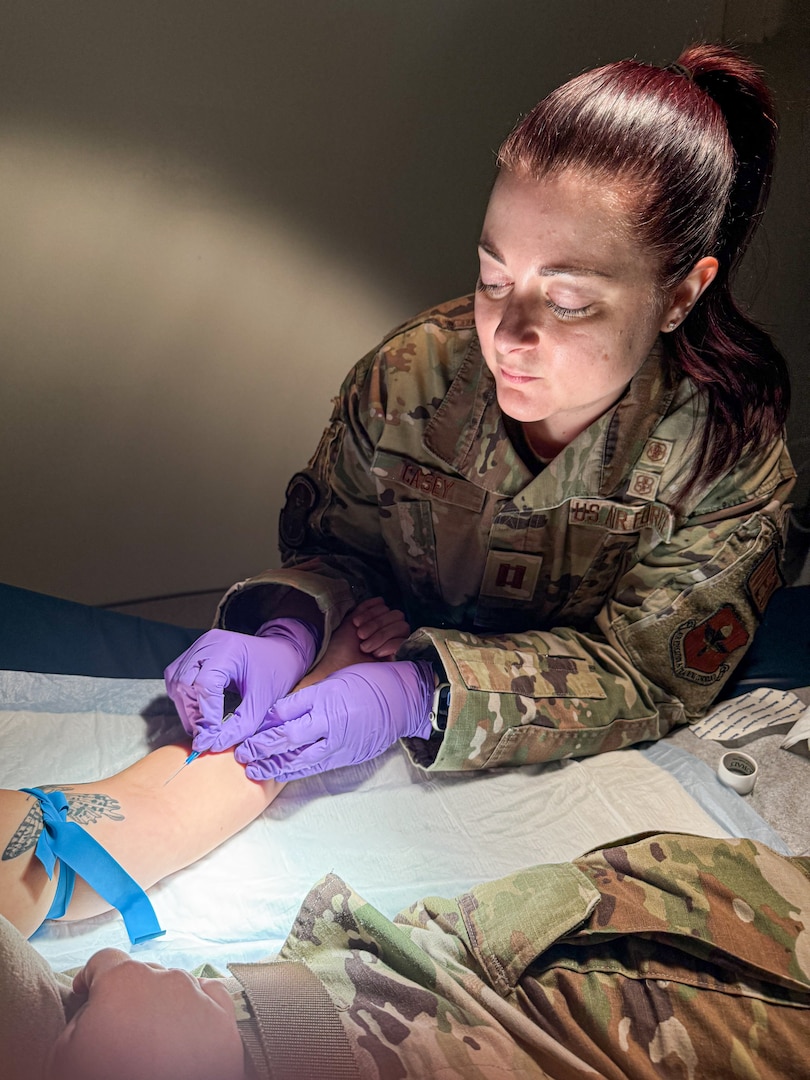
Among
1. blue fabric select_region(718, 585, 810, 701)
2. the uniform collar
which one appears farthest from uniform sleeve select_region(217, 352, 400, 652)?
blue fabric select_region(718, 585, 810, 701)

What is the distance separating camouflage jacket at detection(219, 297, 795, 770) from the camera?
1.24m

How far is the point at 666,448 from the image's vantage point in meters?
1.24

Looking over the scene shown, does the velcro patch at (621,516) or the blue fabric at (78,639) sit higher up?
the velcro patch at (621,516)

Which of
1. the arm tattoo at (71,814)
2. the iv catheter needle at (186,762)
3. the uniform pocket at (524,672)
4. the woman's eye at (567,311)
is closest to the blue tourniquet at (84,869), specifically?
the arm tattoo at (71,814)

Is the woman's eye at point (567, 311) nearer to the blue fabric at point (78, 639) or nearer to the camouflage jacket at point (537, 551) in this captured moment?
the camouflage jacket at point (537, 551)

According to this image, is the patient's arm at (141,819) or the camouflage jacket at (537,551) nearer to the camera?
the patient's arm at (141,819)

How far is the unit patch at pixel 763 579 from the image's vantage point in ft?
4.15

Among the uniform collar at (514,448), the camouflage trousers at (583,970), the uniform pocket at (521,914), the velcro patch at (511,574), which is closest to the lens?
the camouflage trousers at (583,970)

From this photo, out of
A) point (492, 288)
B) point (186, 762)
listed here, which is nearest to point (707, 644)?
point (492, 288)

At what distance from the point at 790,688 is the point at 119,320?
4.14ft

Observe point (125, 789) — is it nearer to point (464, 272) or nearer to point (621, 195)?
point (621, 195)

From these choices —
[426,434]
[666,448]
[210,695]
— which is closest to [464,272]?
[426,434]

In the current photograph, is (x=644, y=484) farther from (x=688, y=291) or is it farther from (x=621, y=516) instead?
(x=688, y=291)

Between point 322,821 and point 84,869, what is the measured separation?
0.29 m
